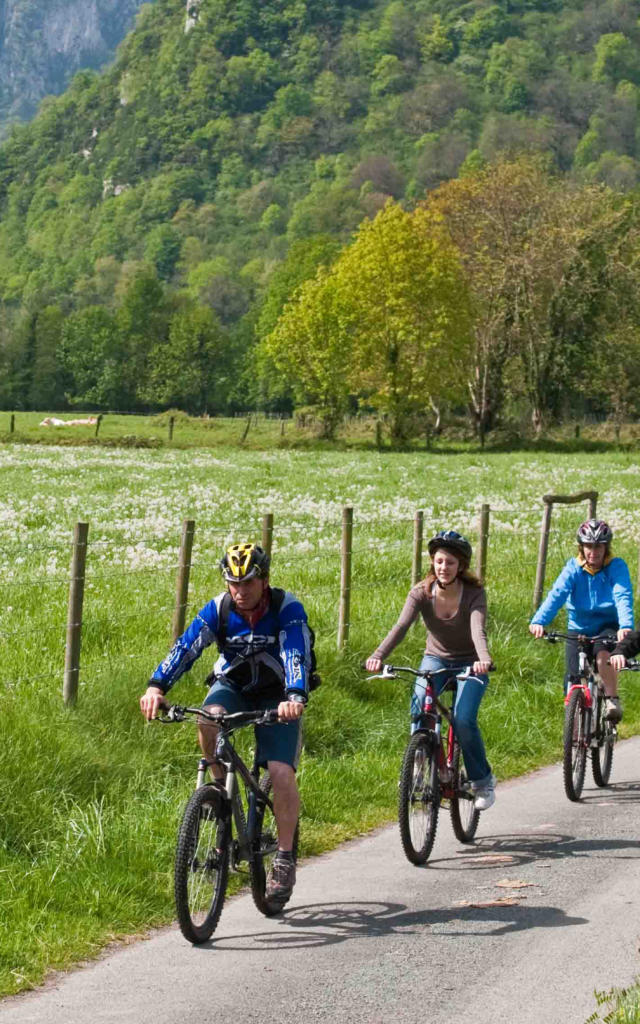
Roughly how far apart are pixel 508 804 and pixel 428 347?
60.6m

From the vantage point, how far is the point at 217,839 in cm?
712

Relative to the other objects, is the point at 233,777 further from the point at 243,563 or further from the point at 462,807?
the point at 462,807

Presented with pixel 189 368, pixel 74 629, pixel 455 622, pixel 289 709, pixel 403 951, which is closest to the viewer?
pixel 403 951

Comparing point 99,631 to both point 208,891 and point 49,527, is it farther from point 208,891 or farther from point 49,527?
point 49,527

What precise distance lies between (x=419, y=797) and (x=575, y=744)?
2.22 m

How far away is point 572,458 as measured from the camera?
57.1 meters

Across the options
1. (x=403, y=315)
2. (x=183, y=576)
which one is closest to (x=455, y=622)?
(x=183, y=576)

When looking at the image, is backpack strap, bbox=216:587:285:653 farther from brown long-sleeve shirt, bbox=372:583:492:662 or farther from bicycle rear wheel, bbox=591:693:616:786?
bicycle rear wheel, bbox=591:693:616:786

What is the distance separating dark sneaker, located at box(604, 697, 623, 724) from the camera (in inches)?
437

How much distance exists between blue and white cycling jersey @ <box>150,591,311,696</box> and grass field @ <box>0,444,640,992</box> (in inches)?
50.7

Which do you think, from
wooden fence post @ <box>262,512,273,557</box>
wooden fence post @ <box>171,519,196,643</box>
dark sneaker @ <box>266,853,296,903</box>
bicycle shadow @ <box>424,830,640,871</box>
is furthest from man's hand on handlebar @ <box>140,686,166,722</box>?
wooden fence post @ <box>262,512,273,557</box>

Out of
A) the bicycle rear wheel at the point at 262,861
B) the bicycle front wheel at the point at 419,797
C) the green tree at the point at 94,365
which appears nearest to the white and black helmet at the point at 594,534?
the bicycle front wheel at the point at 419,797

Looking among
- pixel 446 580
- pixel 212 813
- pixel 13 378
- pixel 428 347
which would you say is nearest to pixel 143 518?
pixel 446 580

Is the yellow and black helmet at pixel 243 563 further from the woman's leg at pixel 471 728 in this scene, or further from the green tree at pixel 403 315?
the green tree at pixel 403 315
